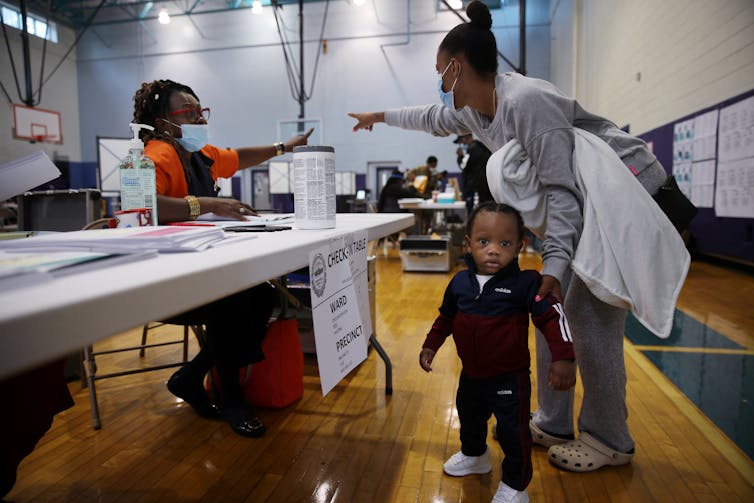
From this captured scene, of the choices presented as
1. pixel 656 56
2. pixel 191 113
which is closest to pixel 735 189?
pixel 656 56

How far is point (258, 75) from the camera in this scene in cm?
1209

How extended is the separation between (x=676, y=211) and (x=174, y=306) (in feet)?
4.15

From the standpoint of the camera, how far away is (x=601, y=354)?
4.23 ft

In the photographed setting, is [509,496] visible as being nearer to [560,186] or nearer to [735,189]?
[560,186]

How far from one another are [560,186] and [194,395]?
4.66 ft

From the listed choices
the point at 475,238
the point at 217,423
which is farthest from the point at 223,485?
the point at 475,238

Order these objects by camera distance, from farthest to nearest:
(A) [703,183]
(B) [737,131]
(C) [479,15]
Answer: (A) [703,183] < (B) [737,131] < (C) [479,15]

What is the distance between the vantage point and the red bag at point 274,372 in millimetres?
→ 1768

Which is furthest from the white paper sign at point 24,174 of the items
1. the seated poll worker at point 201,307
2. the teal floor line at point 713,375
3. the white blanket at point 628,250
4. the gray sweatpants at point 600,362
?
the teal floor line at point 713,375

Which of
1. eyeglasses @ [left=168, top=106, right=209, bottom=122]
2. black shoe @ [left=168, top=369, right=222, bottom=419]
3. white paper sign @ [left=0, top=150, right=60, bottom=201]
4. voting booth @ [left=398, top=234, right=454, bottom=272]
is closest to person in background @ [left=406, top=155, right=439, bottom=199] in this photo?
voting booth @ [left=398, top=234, right=454, bottom=272]

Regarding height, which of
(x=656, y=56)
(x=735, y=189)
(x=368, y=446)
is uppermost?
(x=656, y=56)

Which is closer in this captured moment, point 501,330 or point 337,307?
point 337,307

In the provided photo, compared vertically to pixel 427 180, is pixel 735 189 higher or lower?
lower

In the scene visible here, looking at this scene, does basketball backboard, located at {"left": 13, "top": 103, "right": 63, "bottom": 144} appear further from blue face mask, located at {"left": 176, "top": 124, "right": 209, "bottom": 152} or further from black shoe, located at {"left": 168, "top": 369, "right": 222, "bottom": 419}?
black shoe, located at {"left": 168, "top": 369, "right": 222, "bottom": 419}
